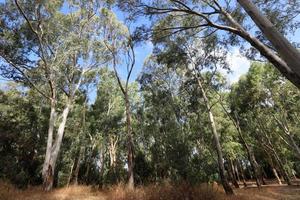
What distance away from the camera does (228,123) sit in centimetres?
2238

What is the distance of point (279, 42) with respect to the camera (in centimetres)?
442

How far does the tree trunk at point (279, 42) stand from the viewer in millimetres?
4164

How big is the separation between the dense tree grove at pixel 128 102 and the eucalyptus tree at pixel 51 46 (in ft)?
0.22

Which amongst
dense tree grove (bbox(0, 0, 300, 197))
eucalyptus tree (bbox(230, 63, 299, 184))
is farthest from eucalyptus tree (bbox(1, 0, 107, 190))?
eucalyptus tree (bbox(230, 63, 299, 184))

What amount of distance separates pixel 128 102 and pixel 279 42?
33.3ft

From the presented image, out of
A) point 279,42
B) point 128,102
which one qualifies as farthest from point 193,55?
point 279,42

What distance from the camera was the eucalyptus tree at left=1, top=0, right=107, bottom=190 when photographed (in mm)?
13789

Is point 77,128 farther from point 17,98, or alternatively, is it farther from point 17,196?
point 17,196

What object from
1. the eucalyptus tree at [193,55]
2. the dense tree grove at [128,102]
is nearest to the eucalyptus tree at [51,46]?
the dense tree grove at [128,102]

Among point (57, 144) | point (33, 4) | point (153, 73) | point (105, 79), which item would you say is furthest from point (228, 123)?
point (33, 4)

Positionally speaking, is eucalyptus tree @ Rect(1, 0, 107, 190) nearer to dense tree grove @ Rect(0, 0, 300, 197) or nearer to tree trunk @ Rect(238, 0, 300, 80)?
dense tree grove @ Rect(0, 0, 300, 197)

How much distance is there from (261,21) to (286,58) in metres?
1.07

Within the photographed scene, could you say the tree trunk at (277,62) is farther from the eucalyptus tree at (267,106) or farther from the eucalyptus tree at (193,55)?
the eucalyptus tree at (267,106)

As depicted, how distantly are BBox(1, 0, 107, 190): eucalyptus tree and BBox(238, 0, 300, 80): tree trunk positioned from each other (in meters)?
11.5
